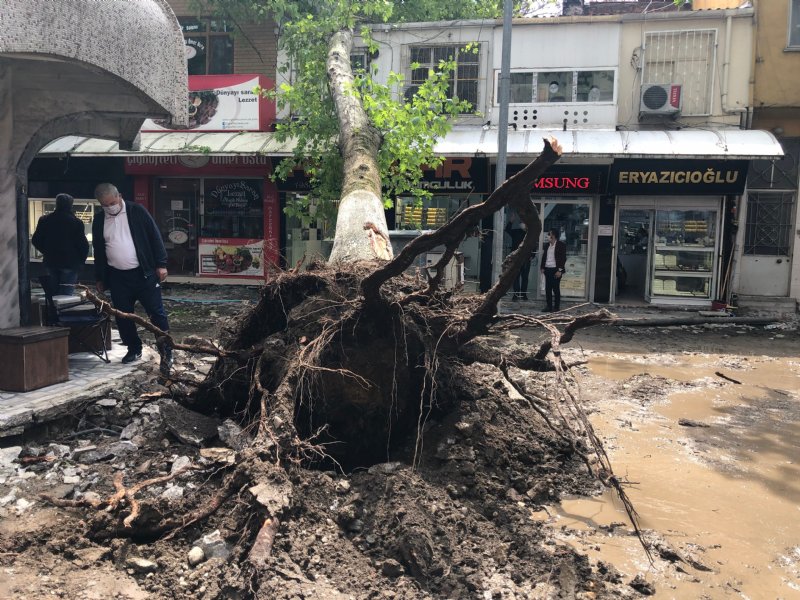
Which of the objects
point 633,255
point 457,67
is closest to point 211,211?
point 457,67

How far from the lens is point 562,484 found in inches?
180

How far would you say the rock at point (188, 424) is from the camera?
4.67m

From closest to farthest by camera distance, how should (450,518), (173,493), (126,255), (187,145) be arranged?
(450,518), (173,493), (126,255), (187,145)

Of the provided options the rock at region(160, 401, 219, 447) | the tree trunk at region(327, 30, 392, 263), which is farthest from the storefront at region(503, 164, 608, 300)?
the rock at region(160, 401, 219, 447)

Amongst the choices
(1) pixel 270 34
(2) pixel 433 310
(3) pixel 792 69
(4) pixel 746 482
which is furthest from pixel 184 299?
(3) pixel 792 69

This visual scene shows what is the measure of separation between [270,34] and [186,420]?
12.9 m

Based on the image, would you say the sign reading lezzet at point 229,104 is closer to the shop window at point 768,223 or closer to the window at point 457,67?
the window at point 457,67

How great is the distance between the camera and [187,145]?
47.3 feet

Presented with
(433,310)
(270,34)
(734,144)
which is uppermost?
(270,34)

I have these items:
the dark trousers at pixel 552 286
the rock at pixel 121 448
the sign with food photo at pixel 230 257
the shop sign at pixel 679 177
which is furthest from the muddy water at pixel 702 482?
the sign with food photo at pixel 230 257

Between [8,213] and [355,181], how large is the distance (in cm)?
309

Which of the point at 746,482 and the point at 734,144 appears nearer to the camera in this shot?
the point at 746,482

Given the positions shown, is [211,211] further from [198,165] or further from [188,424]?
[188,424]

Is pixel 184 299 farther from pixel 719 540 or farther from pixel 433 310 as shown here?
pixel 719 540
